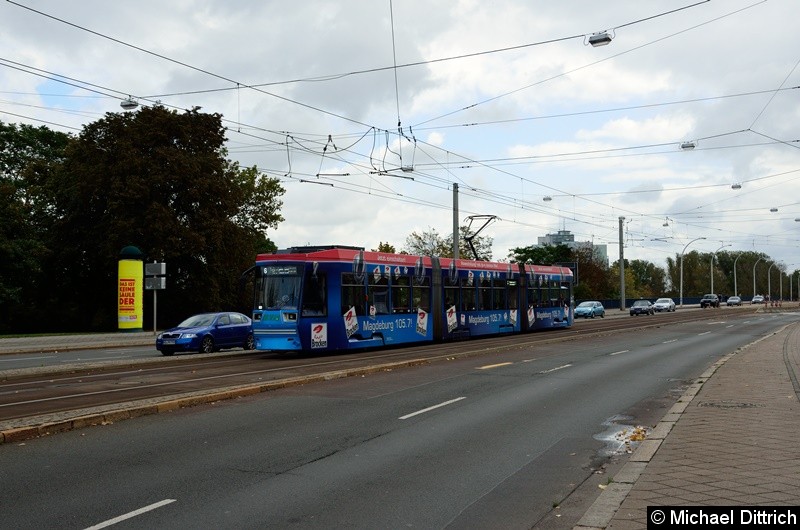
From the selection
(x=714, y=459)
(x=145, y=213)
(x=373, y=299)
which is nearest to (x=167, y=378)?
(x=373, y=299)

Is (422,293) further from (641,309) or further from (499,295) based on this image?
(641,309)

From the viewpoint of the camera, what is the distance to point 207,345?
1022 inches

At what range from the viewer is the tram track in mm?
12781

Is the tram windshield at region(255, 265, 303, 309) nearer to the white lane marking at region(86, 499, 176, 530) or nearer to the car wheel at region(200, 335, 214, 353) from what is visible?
the car wheel at region(200, 335, 214, 353)

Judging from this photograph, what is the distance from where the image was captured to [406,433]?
10281mm

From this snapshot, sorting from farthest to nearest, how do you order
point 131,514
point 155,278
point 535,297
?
point 535,297 → point 155,278 → point 131,514

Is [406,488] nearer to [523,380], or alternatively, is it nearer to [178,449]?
[178,449]

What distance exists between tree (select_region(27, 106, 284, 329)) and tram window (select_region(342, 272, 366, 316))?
2580 centimetres

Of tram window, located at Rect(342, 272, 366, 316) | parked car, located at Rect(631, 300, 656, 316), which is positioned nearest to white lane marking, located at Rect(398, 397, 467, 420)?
tram window, located at Rect(342, 272, 366, 316)

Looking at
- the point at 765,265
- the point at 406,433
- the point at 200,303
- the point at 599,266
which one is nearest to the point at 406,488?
the point at 406,433

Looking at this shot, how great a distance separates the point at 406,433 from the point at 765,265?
16798 cm

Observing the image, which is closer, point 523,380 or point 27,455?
point 27,455

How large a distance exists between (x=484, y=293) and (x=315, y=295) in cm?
1199

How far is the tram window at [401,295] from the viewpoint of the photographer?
26969 mm
